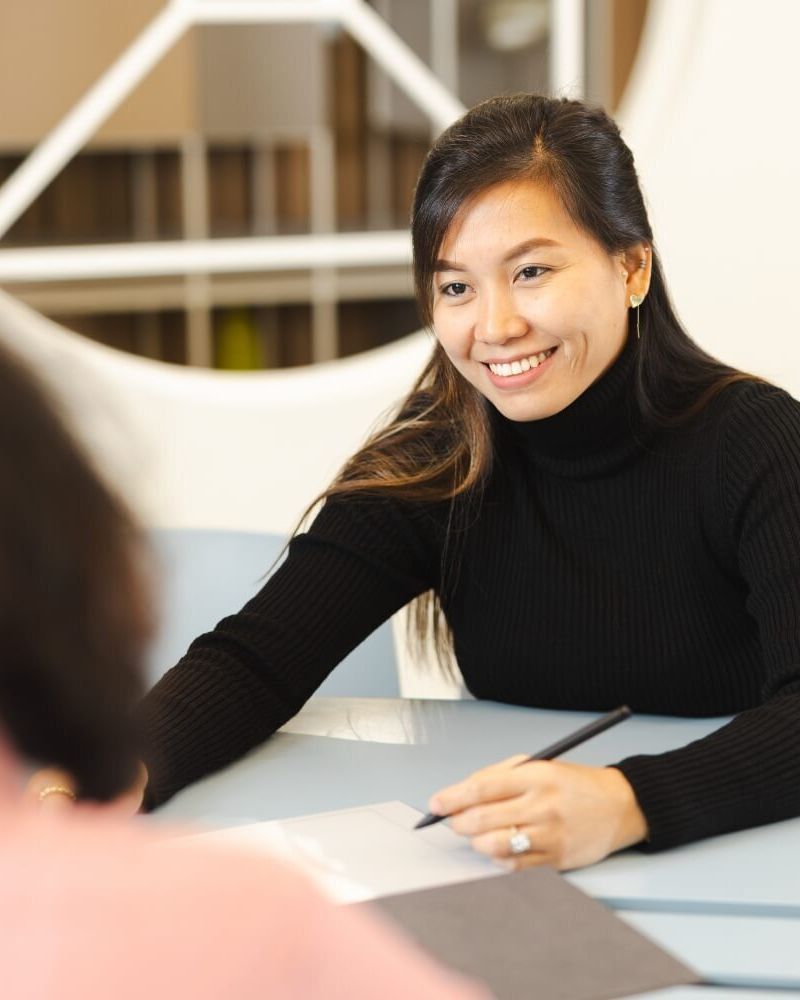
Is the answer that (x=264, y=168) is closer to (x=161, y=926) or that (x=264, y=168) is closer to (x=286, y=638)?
(x=286, y=638)

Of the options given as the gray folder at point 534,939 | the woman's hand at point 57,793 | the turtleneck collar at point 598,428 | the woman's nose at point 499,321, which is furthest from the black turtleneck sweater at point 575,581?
the woman's hand at point 57,793

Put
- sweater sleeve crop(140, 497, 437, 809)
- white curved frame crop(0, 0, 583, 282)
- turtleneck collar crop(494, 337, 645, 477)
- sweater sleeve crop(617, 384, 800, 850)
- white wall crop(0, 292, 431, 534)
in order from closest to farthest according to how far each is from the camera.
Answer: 1. sweater sleeve crop(617, 384, 800, 850)
2. sweater sleeve crop(140, 497, 437, 809)
3. turtleneck collar crop(494, 337, 645, 477)
4. white wall crop(0, 292, 431, 534)
5. white curved frame crop(0, 0, 583, 282)

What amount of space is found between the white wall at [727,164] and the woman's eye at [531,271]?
56.7 inches

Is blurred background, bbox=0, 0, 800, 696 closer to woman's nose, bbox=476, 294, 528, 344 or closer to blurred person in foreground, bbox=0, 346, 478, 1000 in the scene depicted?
woman's nose, bbox=476, 294, 528, 344

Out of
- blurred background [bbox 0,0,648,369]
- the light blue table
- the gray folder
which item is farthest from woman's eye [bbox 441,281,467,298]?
blurred background [bbox 0,0,648,369]

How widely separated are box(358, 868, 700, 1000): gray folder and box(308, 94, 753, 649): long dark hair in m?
0.70

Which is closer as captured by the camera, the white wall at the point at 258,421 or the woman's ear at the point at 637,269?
the woman's ear at the point at 637,269

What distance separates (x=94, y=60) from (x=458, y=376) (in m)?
1.98

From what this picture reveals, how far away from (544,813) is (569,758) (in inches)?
12.5

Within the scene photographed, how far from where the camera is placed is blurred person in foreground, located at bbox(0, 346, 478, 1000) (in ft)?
1.73

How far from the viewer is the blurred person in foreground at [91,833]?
20.8 inches

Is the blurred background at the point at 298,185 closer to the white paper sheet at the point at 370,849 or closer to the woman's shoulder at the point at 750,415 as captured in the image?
the woman's shoulder at the point at 750,415

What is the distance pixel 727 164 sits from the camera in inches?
120

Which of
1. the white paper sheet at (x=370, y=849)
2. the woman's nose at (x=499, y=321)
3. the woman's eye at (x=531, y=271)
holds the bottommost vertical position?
the white paper sheet at (x=370, y=849)
